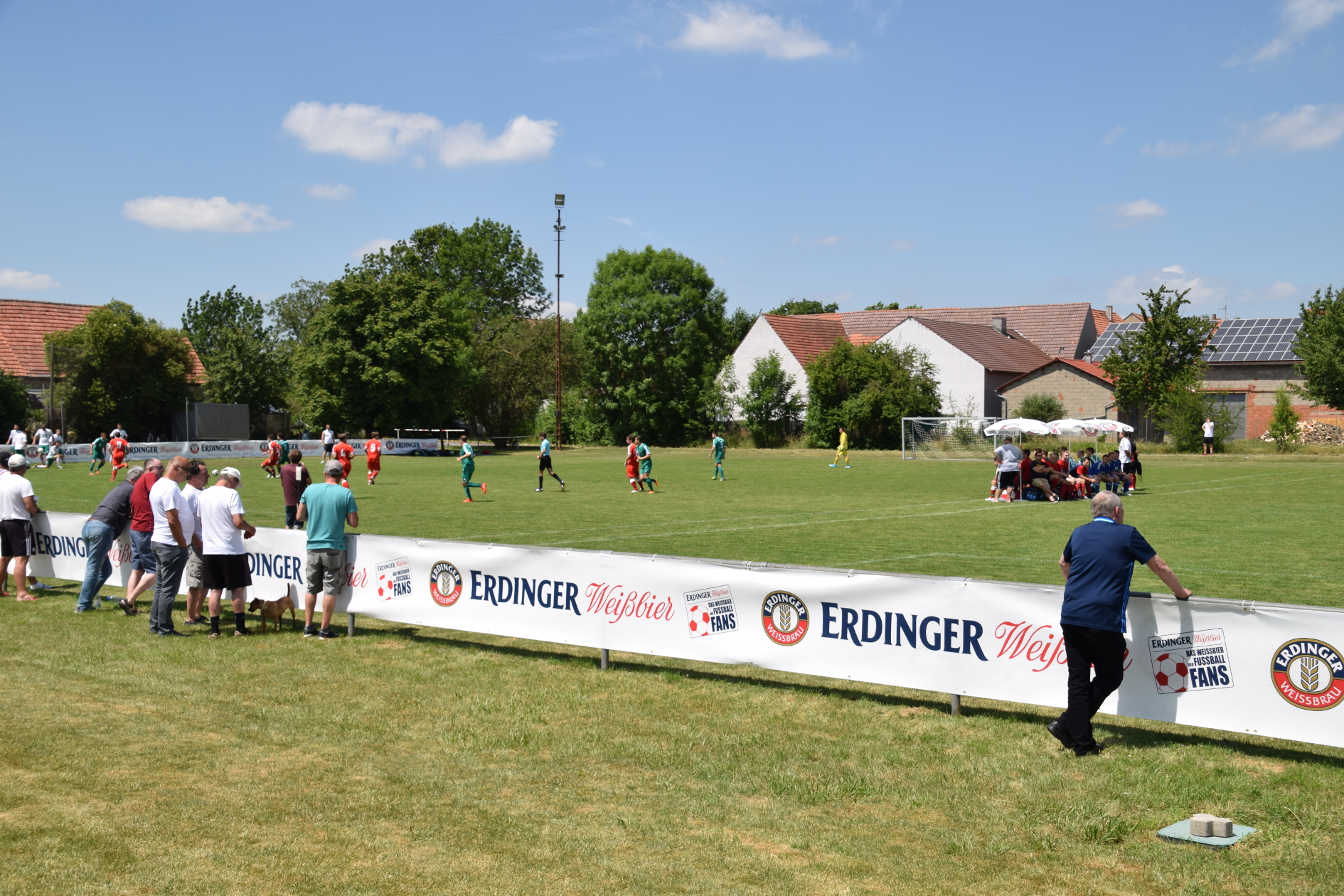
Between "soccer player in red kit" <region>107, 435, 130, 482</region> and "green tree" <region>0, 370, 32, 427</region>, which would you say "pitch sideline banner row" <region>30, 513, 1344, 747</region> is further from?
"green tree" <region>0, 370, 32, 427</region>

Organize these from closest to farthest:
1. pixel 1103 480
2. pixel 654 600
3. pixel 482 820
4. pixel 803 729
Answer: pixel 482 820, pixel 803 729, pixel 654 600, pixel 1103 480

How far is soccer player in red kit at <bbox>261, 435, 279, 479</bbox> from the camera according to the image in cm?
3600

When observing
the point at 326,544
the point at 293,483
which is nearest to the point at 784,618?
the point at 326,544

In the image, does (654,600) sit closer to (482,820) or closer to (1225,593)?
(482,820)

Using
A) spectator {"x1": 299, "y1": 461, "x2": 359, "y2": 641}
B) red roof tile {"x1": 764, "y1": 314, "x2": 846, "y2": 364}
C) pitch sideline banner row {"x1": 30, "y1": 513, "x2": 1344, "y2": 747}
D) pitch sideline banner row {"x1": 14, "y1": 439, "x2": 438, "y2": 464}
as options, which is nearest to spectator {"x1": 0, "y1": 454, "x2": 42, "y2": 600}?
pitch sideline banner row {"x1": 30, "y1": 513, "x2": 1344, "y2": 747}

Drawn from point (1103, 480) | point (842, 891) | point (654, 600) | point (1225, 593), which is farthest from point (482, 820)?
point (1103, 480)

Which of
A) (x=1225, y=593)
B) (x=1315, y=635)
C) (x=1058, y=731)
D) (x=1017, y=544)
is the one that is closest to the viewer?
(x=1315, y=635)

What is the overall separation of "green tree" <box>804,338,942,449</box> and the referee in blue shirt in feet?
182

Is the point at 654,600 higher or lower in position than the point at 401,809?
higher

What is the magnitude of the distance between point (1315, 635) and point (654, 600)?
5294 mm

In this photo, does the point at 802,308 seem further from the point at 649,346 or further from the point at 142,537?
the point at 142,537

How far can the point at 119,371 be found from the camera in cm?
6256

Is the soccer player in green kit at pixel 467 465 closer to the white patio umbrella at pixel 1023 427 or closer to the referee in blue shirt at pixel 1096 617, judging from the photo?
the white patio umbrella at pixel 1023 427

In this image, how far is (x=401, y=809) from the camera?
21.2 feet
